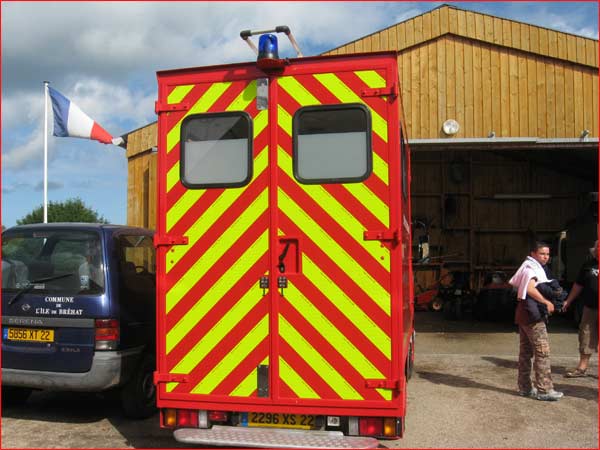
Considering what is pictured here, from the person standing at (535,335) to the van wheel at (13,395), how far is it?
562cm

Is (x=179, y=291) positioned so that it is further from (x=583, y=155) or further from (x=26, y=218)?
(x=26, y=218)

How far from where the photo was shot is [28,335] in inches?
215

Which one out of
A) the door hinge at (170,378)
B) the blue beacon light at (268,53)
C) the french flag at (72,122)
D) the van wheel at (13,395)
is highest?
the french flag at (72,122)

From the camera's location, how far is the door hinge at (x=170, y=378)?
452 cm

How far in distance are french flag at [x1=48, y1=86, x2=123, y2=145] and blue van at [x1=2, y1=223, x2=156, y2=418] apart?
7230 millimetres

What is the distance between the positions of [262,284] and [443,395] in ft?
11.8

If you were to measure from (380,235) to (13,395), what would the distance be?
459cm

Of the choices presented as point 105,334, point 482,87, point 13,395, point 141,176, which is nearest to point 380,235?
point 105,334

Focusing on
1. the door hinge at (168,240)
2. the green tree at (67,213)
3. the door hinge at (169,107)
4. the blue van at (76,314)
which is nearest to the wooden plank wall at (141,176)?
the blue van at (76,314)

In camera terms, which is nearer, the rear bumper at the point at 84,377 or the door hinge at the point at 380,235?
the door hinge at the point at 380,235

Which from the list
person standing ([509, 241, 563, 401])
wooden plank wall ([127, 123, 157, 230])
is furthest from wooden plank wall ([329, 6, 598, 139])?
person standing ([509, 241, 563, 401])

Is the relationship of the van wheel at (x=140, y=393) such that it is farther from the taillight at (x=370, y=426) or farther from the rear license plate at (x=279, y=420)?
the taillight at (x=370, y=426)

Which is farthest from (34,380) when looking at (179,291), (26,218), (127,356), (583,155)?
(26,218)

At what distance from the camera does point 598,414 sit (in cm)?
618
